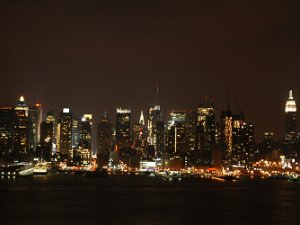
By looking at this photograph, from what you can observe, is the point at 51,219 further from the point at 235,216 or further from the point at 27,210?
the point at 235,216

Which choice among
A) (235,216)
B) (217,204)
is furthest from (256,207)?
(235,216)

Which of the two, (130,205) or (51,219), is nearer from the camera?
(51,219)

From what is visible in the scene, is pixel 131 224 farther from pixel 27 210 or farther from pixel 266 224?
pixel 27 210

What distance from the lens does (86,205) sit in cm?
7644

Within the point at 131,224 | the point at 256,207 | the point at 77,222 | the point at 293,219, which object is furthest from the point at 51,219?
the point at 256,207

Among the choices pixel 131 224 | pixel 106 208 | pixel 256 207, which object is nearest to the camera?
pixel 131 224

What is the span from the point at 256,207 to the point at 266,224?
20219 mm

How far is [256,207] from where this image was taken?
3039 inches

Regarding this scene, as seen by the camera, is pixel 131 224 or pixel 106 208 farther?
pixel 106 208

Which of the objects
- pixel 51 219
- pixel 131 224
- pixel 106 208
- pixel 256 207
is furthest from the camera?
pixel 256 207

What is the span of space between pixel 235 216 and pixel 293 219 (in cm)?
634

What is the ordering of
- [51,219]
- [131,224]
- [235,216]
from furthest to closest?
[235,216] < [51,219] < [131,224]

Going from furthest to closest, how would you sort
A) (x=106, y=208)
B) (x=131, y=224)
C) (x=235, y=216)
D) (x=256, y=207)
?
(x=256, y=207) < (x=106, y=208) < (x=235, y=216) < (x=131, y=224)

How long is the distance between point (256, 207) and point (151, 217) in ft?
68.5
